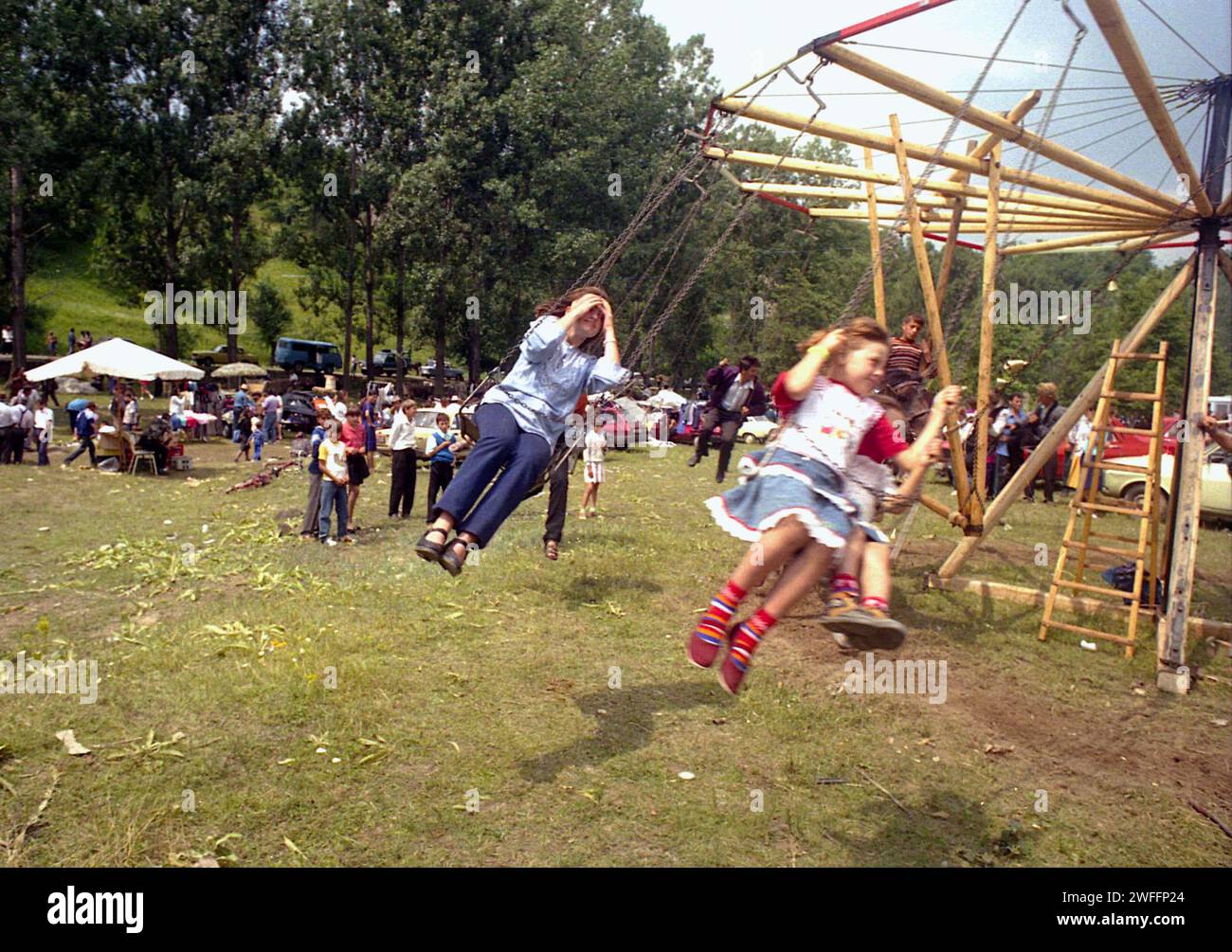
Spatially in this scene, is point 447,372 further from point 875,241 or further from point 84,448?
point 875,241

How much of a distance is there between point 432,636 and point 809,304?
15583 mm

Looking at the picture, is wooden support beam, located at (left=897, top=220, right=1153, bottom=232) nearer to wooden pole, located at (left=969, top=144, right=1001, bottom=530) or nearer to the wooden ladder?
wooden pole, located at (left=969, top=144, right=1001, bottom=530)

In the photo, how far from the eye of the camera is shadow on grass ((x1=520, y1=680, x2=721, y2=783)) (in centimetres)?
613

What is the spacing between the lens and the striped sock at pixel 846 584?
483 centimetres

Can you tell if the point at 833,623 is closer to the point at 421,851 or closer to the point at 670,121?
the point at 421,851

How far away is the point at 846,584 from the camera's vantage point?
4.84m

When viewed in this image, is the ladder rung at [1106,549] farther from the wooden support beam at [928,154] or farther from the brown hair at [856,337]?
the brown hair at [856,337]

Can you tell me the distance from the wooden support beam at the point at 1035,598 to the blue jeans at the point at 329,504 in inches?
293

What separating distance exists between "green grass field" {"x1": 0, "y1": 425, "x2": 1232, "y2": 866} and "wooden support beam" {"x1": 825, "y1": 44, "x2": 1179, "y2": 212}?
4287mm

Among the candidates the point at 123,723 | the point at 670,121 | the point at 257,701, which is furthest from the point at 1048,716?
the point at 670,121

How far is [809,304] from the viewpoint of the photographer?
21.6 meters

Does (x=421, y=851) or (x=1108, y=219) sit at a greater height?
(x=1108, y=219)

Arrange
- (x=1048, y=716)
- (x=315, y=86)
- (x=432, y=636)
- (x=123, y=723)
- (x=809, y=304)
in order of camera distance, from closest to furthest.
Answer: (x=123, y=723) < (x=1048, y=716) < (x=432, y=636) < (x=809, y=304) < (x=315, y=86)

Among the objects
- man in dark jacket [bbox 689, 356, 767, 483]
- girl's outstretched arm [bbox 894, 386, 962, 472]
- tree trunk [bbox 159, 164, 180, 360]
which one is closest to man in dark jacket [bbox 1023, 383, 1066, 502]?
man in dark jacket [bbox 689, 356, 767, 483]
